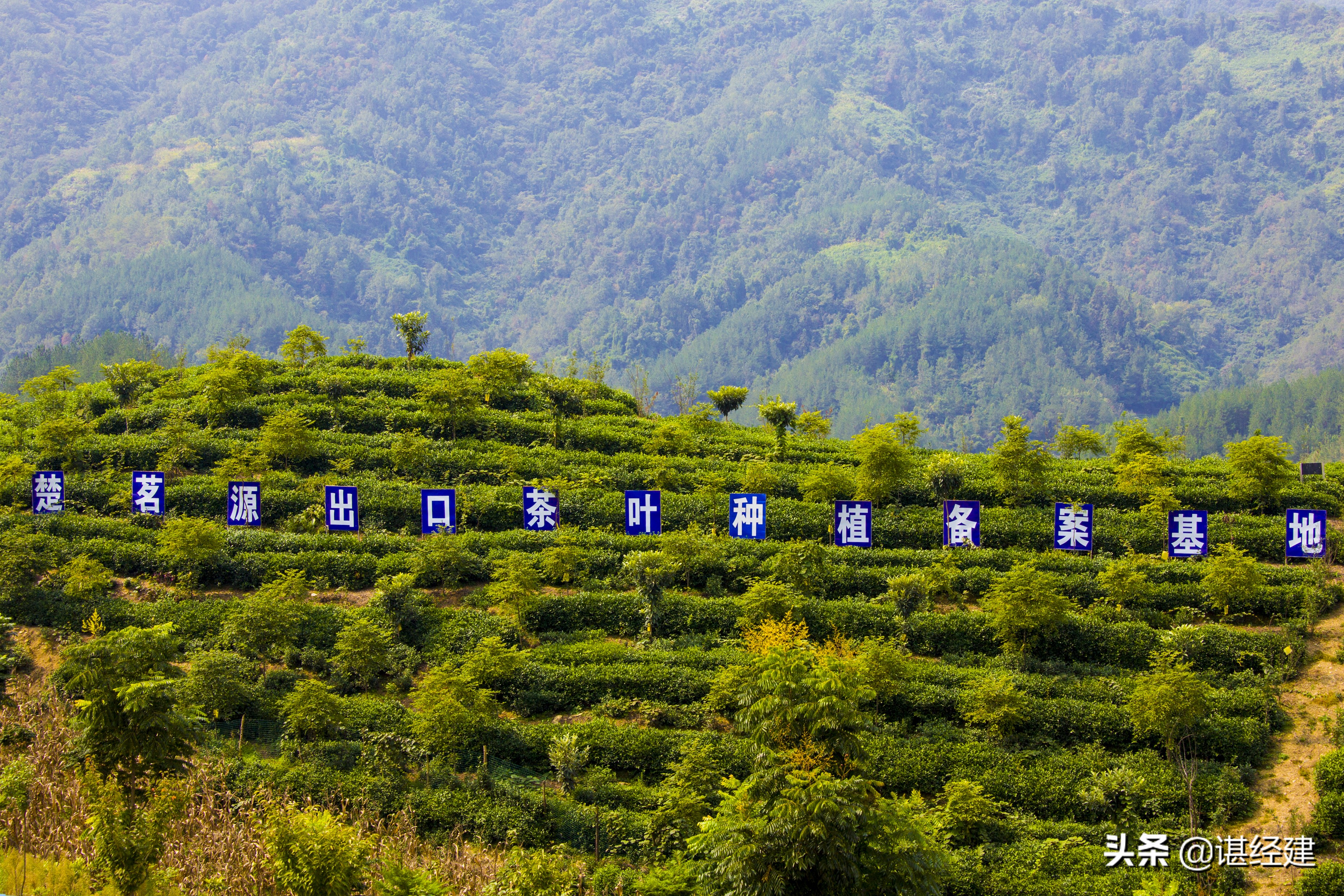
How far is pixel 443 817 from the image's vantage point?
19344 millimetres

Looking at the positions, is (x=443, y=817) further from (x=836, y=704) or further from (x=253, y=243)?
(x=253, y=243)

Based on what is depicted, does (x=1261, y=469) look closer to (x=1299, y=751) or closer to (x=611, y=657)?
(x=1299, y=751)

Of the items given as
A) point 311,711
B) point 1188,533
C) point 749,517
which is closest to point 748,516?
point 749,517

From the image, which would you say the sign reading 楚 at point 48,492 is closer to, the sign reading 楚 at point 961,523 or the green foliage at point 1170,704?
the sign reading 楚 at point 961,523

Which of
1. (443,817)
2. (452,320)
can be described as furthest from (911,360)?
(443,817)

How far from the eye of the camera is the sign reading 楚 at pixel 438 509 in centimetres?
2875

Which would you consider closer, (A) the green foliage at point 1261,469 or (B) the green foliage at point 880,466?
(A) the green foliage at point 1261,469

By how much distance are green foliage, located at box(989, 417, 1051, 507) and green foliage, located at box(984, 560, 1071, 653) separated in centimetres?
764

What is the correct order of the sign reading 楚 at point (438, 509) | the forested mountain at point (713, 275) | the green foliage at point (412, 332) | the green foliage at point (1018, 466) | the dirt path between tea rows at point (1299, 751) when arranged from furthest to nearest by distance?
the forested mountain at point (713, 275) < the green foliage at point (412, 332) < the green foliage at point (1018, 466) < the sign reading 楚 at point (438, 509) < the dirt path between tea rows at point (1299, 751)

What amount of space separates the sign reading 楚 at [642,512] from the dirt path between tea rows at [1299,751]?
15.0m

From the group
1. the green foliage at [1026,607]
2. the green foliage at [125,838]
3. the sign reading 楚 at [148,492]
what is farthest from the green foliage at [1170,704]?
the sign reading 楚 at [148,492]

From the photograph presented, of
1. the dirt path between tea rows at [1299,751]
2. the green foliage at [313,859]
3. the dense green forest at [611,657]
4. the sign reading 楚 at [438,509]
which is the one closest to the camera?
the green foliage at [313,859]

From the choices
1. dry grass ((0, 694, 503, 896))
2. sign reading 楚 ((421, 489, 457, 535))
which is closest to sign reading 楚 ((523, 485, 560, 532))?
Result: sign reading 楚 ((421, 489, 457, 535))

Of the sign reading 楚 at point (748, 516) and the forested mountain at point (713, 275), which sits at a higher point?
the forested mountain at point (713, 275)
